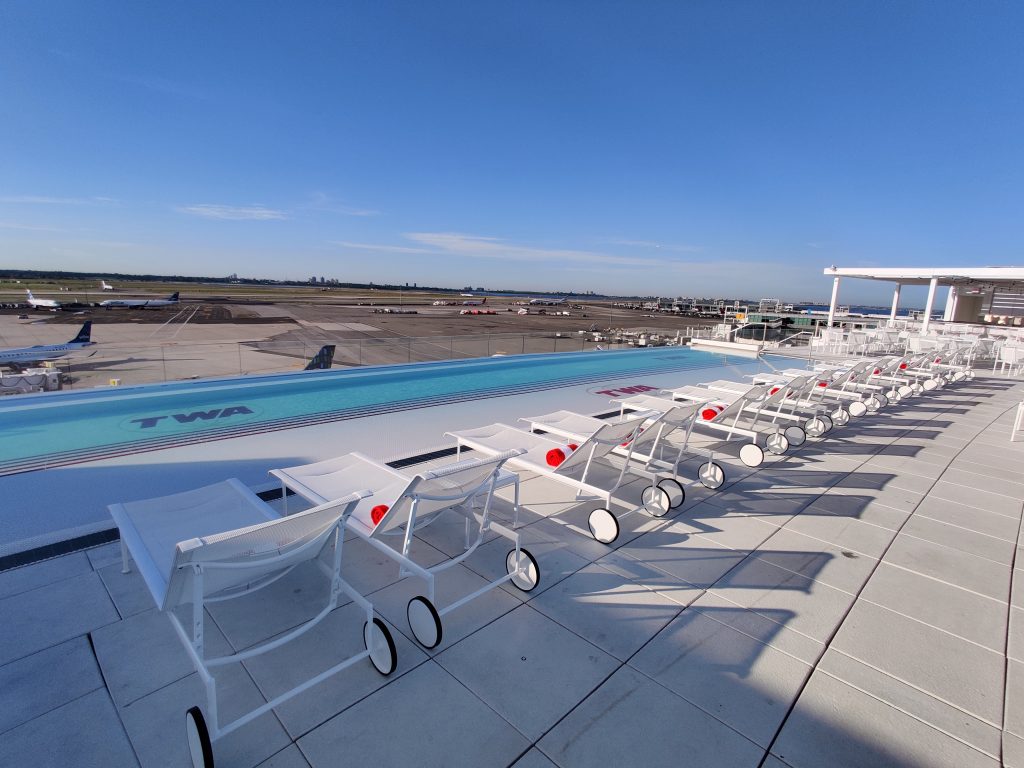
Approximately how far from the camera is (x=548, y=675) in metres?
2.16

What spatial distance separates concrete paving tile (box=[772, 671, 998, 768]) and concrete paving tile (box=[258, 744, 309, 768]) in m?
1.76

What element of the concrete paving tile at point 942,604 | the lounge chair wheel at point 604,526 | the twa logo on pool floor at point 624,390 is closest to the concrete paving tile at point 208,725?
the lounge chair wheel at point 604,526

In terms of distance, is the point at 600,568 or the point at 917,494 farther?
the point at 917,494

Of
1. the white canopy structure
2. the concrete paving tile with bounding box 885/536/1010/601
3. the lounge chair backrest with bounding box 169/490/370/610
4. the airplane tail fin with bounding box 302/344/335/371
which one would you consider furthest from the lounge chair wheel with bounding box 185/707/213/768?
the white canopy structure

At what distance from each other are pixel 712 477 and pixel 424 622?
10.3 feet

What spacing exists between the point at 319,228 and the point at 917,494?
49.9 metres

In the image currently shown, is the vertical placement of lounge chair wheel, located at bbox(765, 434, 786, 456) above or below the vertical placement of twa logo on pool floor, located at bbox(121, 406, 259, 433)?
above

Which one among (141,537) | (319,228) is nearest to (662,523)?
(141,537)

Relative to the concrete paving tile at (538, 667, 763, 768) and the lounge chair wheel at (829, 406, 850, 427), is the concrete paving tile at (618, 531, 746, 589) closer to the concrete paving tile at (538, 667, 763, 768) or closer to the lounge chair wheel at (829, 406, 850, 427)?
the concrete paving tile at (538, 667, 763, 768)

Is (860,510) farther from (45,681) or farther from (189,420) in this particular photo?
(189,420)

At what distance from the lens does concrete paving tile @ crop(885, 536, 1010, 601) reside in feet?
9.91

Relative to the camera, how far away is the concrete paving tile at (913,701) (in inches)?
76.2

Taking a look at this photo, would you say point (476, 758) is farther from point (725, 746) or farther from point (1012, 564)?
point (1012, 564)

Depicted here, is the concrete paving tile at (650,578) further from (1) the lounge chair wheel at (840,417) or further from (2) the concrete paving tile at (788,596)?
(1) the lounge chair wheel at (840,417)
